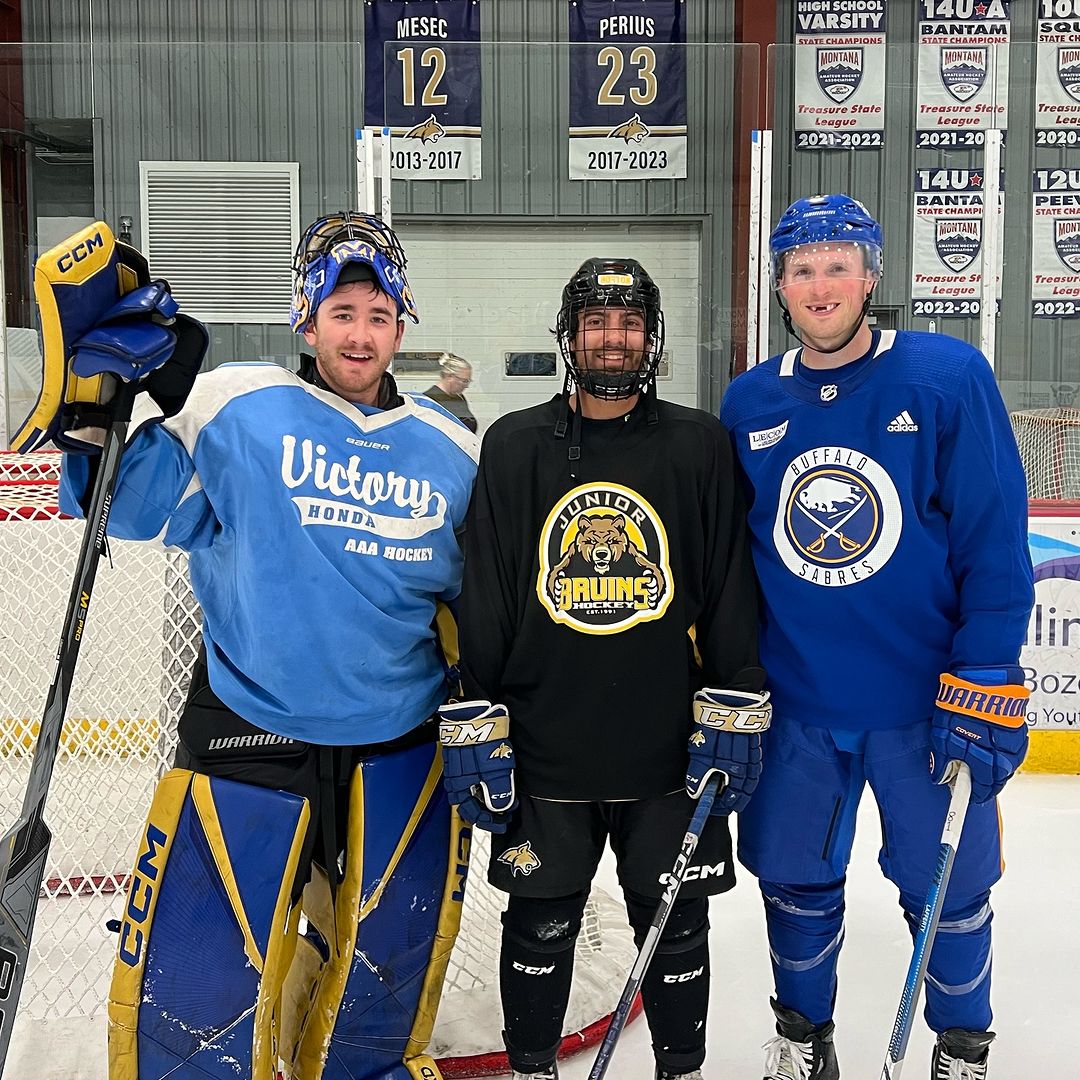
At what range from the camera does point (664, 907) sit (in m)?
1.50

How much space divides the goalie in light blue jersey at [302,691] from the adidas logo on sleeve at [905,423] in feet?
2.10

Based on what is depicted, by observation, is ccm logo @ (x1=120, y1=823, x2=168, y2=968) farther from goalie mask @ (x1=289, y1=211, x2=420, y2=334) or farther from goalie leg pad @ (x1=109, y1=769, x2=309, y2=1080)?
goalie mask @ (x1=289, y1=211, x2=420, y2=334)

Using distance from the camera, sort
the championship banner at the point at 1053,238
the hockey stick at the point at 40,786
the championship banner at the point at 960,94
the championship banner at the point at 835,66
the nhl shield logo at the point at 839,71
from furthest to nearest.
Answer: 1. the nhl shield logo at the point at 839,71
2. the championship banner at the point at 835,66
3. the championship banner at the point at 1053,238
4. the championship banner at the point at 960,94
5. the hockey stick at the point at 40,786

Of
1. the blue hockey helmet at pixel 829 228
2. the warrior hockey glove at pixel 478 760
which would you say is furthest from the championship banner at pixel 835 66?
the warrior hockey glove at pixel 478 760

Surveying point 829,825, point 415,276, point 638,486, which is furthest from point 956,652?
point 415,276

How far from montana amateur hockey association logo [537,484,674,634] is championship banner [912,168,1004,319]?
9.31ft

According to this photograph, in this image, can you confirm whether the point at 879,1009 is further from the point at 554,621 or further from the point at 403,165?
the point at 403,165

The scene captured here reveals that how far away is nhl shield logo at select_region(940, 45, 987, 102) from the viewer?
3775 millimetres

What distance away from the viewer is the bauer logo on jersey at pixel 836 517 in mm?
1590

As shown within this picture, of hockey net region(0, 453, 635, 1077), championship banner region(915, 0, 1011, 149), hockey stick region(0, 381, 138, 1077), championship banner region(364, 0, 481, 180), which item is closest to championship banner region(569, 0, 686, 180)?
championship banner region(364, 0, 481, 180)

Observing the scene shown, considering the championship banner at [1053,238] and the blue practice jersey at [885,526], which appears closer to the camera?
the blue practice jersey at [885,526]

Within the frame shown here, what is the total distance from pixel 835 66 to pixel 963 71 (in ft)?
9.27

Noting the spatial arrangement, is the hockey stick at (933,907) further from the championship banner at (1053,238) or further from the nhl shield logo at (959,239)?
the championship banner at (1053,238)

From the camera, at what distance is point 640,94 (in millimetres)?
4027
